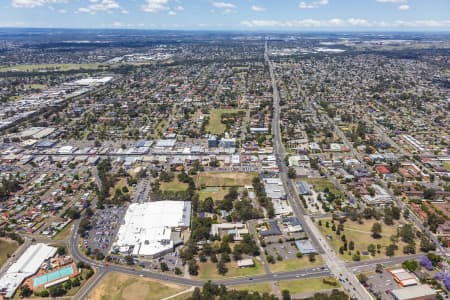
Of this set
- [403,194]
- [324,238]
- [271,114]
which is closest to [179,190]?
[324,238]

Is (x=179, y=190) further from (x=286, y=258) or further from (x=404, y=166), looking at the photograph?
(x=404, y=166)

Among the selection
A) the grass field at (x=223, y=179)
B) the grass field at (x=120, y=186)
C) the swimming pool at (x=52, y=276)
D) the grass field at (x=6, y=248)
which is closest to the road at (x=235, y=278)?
the swimming pool at (x=52, y=276)

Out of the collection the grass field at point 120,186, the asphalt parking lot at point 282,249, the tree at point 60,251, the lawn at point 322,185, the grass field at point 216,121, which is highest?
the grass field at point 216,121

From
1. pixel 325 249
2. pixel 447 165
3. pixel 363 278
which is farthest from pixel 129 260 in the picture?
pixel 447 165

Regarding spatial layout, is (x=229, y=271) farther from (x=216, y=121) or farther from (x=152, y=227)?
(x=216, y=121)

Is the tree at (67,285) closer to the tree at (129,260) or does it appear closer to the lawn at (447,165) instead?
the tree at (129,260)

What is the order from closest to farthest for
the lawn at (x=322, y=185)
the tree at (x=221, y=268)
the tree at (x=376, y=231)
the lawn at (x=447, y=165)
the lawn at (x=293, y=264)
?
the tree at (x=221, y=268), the lawn at (x=293, y=264), the tree at (x=376, y=231), the lawn at (x=322, y=185), the lawn at (x=447, y=165)

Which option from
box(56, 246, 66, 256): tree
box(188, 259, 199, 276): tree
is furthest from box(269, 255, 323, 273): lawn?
box(56, 246, 66, 256): tree

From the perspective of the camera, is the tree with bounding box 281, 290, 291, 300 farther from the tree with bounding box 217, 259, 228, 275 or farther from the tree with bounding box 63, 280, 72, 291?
the tree with bounding box 63, 280, 72, 291
